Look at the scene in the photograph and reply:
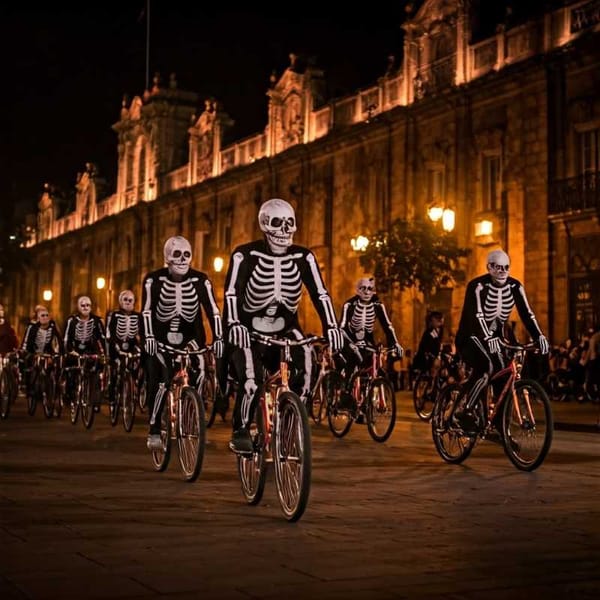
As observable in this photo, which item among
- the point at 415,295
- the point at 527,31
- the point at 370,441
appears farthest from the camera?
the point at 415,295

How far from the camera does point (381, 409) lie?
14.9 meters

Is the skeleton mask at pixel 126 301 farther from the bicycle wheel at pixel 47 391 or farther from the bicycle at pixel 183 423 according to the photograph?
the bicycle at pixel 183 423

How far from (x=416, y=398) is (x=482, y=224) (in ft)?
38.9

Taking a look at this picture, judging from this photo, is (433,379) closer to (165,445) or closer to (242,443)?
(165,445)

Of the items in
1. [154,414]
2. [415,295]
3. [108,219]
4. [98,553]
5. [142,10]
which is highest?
[142,10]

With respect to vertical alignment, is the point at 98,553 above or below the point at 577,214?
below

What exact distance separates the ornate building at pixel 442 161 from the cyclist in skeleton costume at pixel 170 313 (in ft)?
62.0

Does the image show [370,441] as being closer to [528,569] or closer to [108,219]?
[528,569]

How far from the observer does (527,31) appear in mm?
31281

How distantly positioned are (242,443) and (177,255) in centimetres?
313

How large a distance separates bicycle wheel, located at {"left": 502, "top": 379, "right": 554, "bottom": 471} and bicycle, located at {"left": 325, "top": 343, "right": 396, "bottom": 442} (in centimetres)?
353

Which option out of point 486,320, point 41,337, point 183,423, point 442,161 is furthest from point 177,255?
point 442,161

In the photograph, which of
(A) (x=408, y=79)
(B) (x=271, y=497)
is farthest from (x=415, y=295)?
(B) (x=271, y=497)

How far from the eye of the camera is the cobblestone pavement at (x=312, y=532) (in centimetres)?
566
